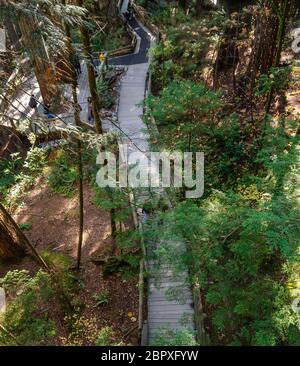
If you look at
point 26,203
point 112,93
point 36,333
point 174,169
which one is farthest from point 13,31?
point 36,333

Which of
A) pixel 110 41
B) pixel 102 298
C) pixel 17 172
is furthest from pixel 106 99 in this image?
pixel 102 298

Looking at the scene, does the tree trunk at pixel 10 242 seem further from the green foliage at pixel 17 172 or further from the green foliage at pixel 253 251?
the green foliage at pixel 253 251

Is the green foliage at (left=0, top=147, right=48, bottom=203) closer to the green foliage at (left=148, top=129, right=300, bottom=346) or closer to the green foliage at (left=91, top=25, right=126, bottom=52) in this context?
the green foliage at (left=148, top=129, right=300, bottom=346)

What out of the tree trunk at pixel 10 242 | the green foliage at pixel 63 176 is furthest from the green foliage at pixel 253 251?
the green foliage at pixel 63 176

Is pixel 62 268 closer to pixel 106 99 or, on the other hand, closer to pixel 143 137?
pixel 143 137

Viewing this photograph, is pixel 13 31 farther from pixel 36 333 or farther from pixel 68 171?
pixel 36 333

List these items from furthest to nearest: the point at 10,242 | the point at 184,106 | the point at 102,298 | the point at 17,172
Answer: the point at 17,172, the point at 10,242, the point at 102,298, the point at 184,106
